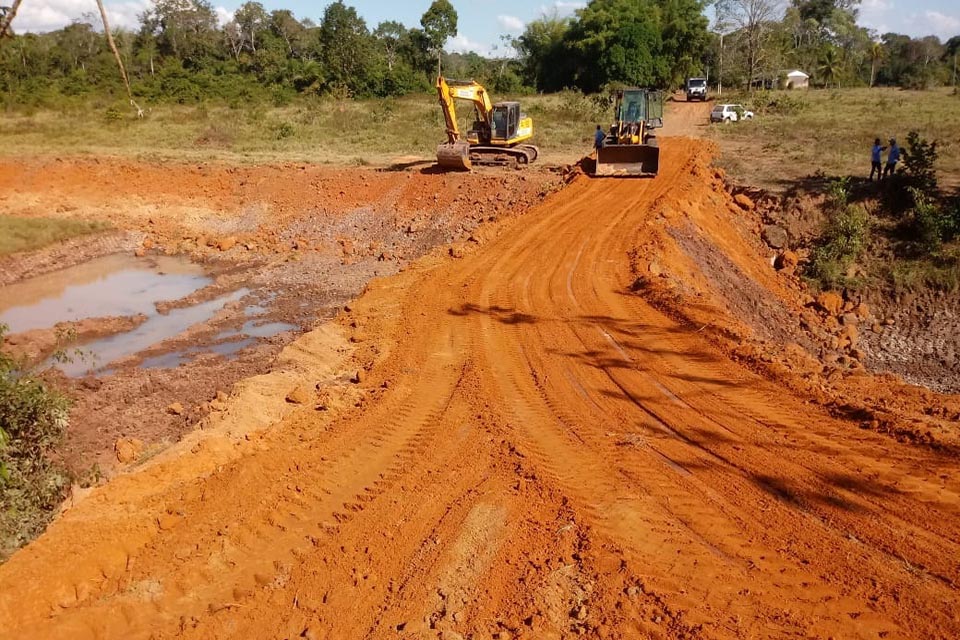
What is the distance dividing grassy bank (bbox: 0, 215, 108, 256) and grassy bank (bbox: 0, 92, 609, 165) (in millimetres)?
7740

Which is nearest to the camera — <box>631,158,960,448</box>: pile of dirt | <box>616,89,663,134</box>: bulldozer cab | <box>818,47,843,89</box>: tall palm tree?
<box>631,158,960,448</box>: pile of dirt

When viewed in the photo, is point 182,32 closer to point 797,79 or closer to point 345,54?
point 345,54

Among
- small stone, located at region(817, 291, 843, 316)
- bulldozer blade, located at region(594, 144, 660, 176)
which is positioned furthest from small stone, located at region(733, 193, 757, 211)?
small stone, located at region(817, 291, 843, 316)

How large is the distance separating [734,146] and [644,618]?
83.0ft

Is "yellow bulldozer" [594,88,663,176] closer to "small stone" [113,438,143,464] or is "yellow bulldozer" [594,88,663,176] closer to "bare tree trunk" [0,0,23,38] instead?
"small stone" [113,438,143,464]

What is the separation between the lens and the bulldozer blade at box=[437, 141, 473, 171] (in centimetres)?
2159

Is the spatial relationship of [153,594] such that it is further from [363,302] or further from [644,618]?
[363,302]

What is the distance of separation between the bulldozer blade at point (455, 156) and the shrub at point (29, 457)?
50.4ft

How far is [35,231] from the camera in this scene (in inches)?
727

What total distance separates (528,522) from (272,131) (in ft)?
105

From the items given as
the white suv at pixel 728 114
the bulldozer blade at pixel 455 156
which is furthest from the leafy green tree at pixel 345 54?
the bulldozer blade at pixel 455 156

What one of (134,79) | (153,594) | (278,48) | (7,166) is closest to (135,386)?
(153,594)

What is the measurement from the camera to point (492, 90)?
54.4m

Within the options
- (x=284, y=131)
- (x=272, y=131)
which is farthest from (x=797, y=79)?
(x=272, y=131)
